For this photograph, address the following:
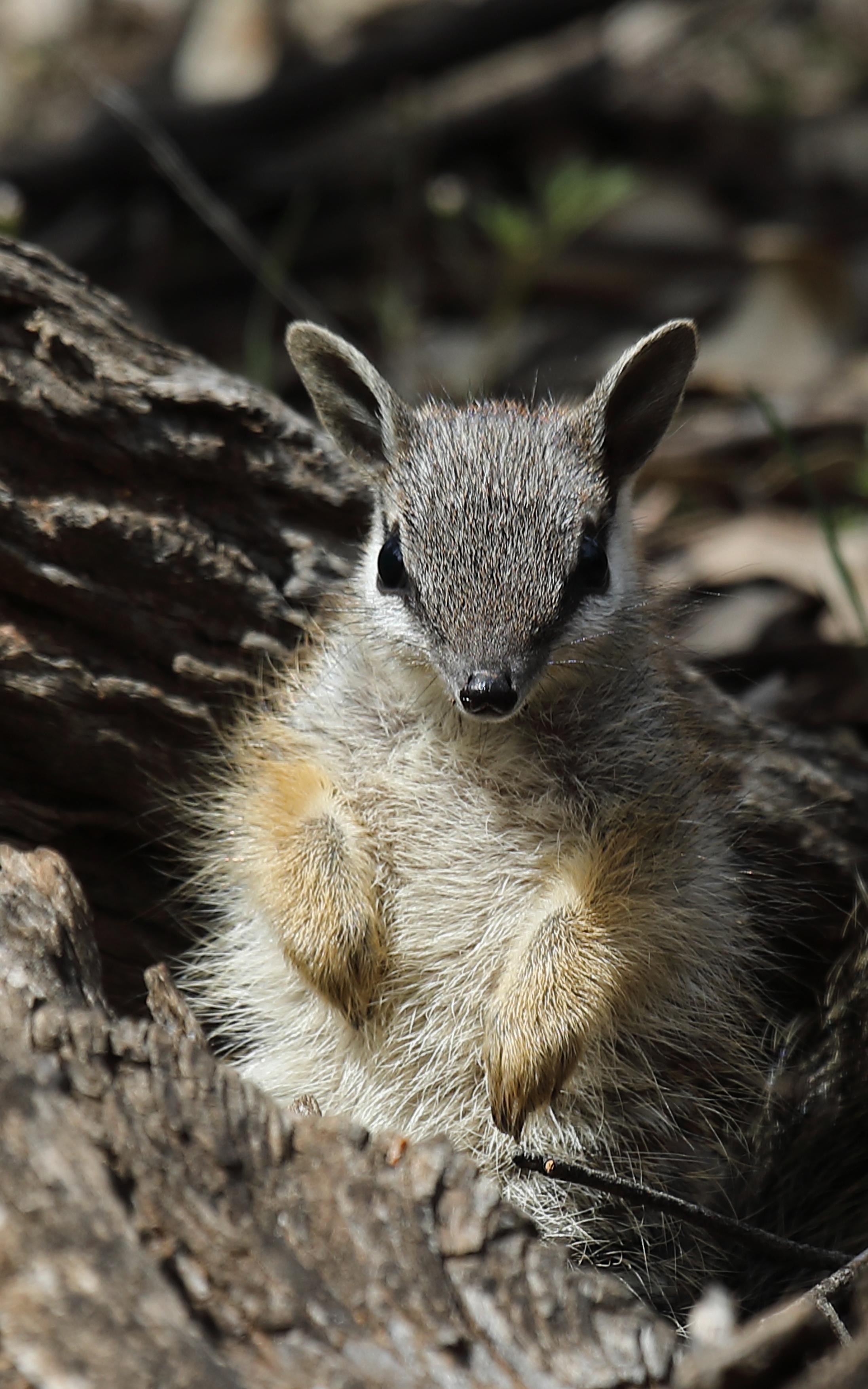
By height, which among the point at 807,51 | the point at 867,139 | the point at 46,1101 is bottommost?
the point at 46,1101

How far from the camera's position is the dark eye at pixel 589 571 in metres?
4.00

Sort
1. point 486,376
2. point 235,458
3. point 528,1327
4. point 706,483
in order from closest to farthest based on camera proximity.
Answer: point 528,1327 → point 235,458 → point 706,483 → point 486,376

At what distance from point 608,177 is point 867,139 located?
11.2 ft

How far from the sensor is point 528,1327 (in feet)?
9.21

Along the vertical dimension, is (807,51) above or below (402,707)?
above

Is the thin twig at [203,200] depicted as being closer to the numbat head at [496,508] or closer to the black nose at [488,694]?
the numbat head at [496,508]

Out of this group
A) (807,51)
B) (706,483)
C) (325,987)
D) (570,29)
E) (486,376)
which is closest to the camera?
(325,987)

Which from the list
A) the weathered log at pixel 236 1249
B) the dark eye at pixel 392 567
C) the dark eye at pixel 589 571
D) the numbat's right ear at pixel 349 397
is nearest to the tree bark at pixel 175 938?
the weathered log at pixel 236 1249

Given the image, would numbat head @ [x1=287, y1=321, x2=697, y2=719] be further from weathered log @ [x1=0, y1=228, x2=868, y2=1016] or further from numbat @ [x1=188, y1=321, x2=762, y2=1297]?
weathered log @ [x1=0, y1=228, x2=868, y2=1016]

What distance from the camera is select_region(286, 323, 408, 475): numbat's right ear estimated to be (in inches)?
172

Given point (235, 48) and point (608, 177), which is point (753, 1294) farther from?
point (235, 48)

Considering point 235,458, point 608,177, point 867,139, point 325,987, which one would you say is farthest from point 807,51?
point 325,987

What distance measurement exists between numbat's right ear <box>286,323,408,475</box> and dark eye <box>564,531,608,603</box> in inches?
30.0

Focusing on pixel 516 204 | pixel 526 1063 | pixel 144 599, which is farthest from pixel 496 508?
pixel 516 204
